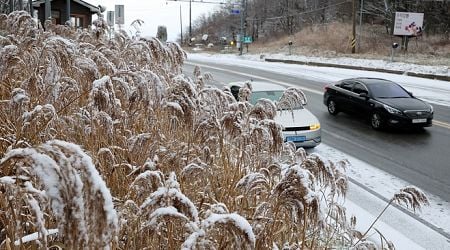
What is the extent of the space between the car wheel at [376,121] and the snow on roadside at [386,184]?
119 inches

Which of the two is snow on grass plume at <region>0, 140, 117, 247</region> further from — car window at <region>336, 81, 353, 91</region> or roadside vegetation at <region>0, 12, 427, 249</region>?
car window at <region>336, 81, 353, 91</region>

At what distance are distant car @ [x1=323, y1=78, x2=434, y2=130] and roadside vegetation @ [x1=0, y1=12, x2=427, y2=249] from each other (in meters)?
10.2

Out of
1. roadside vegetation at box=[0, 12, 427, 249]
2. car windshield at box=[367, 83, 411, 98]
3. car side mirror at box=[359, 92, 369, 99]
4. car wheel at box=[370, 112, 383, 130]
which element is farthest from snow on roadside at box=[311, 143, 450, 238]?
car windshield at box=[367, 83, 411, 98]

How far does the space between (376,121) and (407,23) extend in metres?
26.4

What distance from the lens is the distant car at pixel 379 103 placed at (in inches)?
555

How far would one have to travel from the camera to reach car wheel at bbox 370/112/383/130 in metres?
14.5

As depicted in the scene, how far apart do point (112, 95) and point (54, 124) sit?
72 cm

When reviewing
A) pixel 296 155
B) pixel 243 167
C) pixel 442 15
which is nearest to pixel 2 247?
pixel 243 167

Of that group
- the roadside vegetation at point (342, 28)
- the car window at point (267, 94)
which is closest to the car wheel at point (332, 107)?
the car window at point (267, 94)

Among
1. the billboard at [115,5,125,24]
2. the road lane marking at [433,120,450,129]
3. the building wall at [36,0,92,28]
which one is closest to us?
the road lane marking at [433,120,450,129]

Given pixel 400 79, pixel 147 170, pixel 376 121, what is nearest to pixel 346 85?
pixel 376 121

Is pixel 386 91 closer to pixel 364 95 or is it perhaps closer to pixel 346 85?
pixel 364 95

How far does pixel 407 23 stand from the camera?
37750 millimetres

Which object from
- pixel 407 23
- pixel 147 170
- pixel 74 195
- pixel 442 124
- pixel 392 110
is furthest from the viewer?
pixel 407 23
